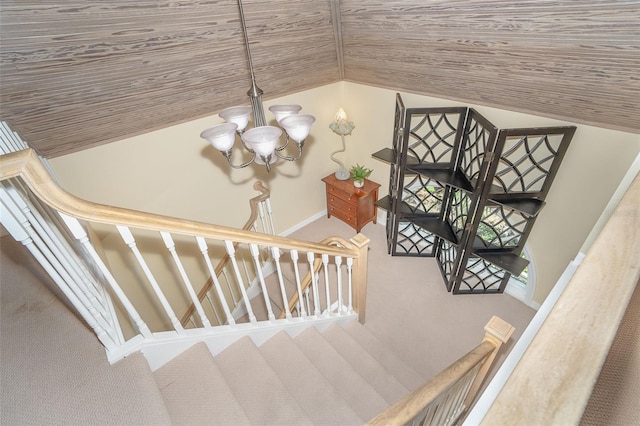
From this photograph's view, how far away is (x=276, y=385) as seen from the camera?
159 cm

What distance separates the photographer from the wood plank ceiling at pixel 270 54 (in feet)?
5.52

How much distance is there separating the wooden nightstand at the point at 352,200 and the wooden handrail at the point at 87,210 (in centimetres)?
252

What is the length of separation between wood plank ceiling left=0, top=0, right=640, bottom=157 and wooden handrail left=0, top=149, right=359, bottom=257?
1.34 metres

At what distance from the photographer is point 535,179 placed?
2.48 meters

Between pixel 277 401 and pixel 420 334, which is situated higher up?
pixel 277 401

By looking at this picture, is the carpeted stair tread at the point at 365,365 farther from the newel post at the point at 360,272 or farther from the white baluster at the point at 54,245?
the white baluster at the point at 54,245

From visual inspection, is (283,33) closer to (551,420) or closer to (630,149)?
(630,149)

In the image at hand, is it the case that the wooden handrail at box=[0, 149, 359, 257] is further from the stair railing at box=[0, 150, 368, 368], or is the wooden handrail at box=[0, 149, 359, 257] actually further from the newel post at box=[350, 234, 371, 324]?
the newel post at box=[350, 234, 371, 324]

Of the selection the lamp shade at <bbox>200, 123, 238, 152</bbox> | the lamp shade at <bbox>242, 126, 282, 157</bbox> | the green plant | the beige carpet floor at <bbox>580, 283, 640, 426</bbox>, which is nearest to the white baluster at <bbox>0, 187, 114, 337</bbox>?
the lamp shade at <bbox>200, 123, 238, 152</bbox>

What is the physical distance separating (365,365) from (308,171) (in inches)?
102

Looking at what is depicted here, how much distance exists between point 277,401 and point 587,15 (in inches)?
101

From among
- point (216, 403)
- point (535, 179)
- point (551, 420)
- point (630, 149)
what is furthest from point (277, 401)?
point (630, 149)

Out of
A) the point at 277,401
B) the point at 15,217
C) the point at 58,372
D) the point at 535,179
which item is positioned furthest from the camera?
the point at 535,179

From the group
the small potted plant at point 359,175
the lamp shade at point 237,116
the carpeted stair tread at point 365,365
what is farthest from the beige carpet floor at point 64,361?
the small potted plant at point 359,175
